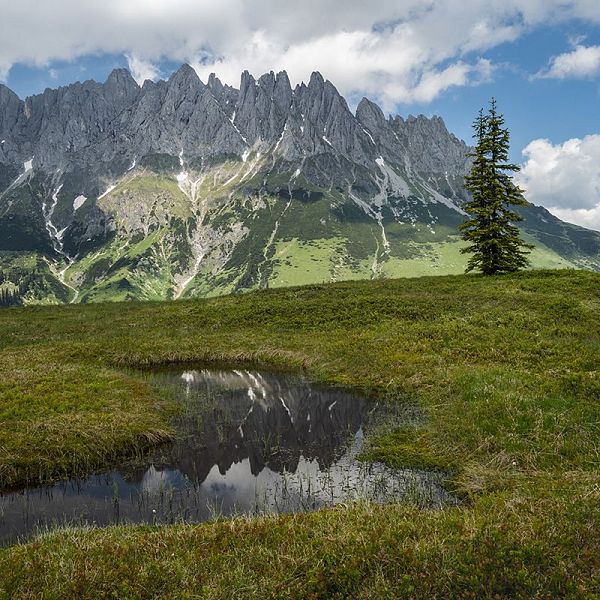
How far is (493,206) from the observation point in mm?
53000

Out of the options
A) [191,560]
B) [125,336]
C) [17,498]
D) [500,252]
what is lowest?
[17,498]

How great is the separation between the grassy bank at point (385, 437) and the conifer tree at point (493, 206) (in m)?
8.02

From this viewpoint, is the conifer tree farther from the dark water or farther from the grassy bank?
the dark water

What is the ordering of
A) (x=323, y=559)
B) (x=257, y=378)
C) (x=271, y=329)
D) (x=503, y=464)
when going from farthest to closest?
1. (x=271, y=329)
2. (x=257, y=378)
3. (x=503, y=464)
4. (x=323, y=559)

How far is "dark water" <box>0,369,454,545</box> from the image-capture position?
1365 cm

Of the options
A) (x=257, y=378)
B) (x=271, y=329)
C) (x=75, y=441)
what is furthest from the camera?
(x=271, y=329)

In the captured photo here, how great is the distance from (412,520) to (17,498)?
1272 centimetres

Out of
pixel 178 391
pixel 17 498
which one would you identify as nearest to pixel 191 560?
pixel 17 498

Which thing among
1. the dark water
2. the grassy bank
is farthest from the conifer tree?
the dark water

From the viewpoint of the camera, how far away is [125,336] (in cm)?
4238

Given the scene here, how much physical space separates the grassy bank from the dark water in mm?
Answer: 1425

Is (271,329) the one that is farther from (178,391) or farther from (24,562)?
(24,562)

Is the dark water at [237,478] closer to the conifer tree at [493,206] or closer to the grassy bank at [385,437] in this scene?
the grassy bank at [385,437]

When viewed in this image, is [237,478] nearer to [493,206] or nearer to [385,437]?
[385,437]
